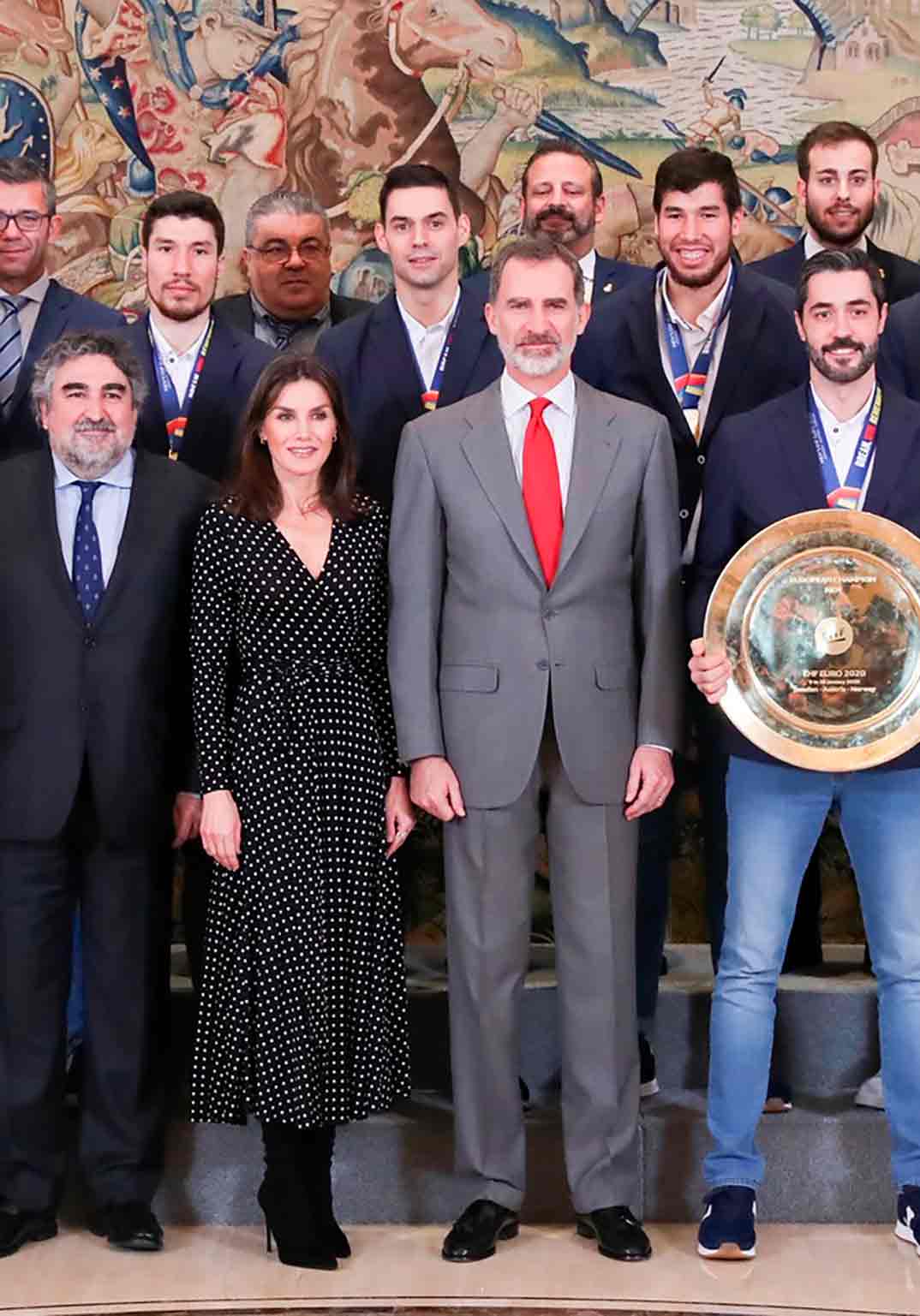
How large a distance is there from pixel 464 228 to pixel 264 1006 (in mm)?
1784

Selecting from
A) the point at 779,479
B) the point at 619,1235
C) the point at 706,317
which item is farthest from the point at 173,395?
the point at 619,1235

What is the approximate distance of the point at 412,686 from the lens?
4.33 meters

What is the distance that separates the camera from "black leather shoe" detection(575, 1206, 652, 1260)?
436 centimetres

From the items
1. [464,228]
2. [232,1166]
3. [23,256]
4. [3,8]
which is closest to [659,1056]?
[232,1166]

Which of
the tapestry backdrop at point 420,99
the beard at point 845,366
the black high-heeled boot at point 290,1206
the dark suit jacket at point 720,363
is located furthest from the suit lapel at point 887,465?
the tapestry backdrop at point 420,99

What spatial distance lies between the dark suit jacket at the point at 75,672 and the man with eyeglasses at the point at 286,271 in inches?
47.7

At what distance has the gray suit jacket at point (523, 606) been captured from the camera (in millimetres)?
4348

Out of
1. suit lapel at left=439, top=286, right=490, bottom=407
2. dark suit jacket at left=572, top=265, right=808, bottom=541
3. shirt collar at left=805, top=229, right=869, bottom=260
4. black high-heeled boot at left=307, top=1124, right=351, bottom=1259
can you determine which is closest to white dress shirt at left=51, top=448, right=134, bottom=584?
suit lapel at left=439, top=286, right=490, bottom=407

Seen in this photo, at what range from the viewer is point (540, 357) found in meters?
4.36

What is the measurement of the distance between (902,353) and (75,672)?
1868 mm

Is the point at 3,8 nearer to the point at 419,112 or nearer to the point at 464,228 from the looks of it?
the point at 419,112

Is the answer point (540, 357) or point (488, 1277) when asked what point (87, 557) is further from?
point (488, 1277)

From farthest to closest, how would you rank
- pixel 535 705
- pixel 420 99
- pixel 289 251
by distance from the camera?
pixel 420 99 < pixel 289 251 < pixel 535 705

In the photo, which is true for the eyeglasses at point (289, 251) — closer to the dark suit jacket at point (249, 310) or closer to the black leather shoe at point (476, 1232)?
the dark suit jacket at point (249, 310)
